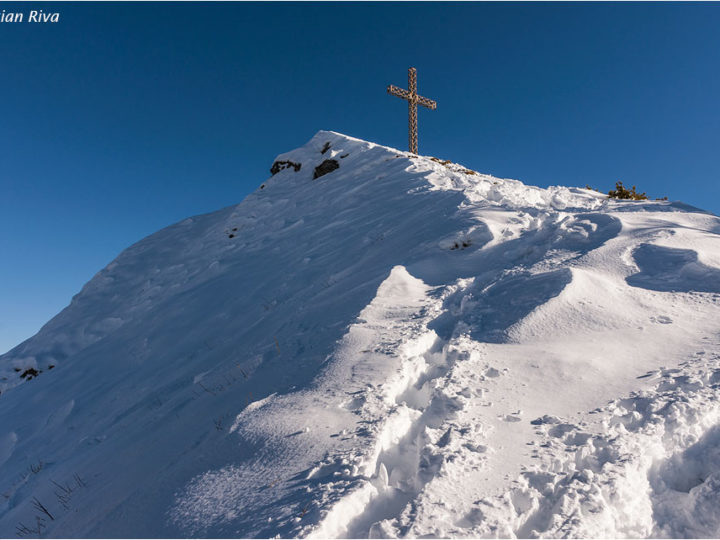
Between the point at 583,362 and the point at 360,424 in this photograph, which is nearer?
the point at 360,424

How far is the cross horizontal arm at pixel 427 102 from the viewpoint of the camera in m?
20.7

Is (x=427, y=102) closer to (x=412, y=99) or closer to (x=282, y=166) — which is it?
(x=412, y=99)

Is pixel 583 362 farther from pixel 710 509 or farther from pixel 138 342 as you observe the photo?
pixel 138 342

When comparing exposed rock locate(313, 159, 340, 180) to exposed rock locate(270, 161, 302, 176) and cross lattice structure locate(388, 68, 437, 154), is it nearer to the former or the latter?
exposed rock locate(270, 161, 302, 176)

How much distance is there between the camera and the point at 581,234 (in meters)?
4.77

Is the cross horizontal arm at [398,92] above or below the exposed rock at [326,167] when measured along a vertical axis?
above

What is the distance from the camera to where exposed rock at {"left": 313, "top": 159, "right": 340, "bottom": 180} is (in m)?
14.2

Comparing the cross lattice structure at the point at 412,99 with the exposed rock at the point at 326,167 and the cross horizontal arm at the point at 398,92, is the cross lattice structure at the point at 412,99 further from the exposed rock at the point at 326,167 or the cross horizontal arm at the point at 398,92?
the exposed rock at the point at 326,167

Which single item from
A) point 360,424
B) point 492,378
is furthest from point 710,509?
point 360,424

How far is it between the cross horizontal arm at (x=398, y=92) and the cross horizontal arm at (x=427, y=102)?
69 cm

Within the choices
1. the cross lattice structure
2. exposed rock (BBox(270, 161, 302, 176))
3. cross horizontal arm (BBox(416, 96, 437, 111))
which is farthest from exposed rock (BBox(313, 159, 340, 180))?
cross horizontal arm (BBox(416, 96, 437, 111))

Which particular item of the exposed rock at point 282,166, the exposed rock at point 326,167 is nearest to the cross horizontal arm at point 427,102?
the exposed rock at point 282,166

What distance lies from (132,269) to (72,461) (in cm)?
1178

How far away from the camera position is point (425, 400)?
2801 mm
